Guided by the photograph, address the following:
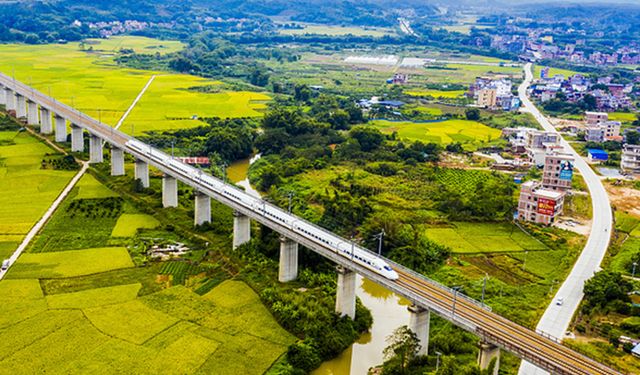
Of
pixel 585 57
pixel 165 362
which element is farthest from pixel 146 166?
pixel 585 57

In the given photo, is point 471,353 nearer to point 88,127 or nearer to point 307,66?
point 88,127

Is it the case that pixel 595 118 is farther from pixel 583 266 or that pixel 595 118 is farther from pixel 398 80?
pixel 583 266

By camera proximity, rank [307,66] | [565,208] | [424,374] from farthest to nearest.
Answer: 1. [307,66]
2. [565,208]
3. [424,374]

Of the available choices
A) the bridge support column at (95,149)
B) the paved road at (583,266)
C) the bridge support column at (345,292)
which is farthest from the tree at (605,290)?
the bridge support column at (95,149)

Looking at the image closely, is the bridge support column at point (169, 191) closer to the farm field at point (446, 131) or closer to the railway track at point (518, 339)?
the railway track at point (518, 339)

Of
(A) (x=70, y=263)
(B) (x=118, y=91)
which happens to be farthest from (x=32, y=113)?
(A) (x=70, y=263)
